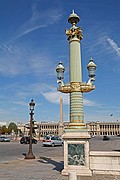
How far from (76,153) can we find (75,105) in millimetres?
2101

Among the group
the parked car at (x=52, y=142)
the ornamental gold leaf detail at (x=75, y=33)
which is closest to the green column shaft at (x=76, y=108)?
the ornamental gold leaf detail at (x=75, y=33)

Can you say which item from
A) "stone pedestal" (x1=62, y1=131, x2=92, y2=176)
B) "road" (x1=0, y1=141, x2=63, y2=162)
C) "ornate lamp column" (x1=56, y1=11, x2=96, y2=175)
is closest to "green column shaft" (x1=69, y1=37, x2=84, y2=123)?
"ornate lamp column" (x1=56, y1=11, x2=96, y2=175)

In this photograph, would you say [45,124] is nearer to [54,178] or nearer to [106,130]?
[106,130]

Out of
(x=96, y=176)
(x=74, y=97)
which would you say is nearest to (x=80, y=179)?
(x=96, y=176)

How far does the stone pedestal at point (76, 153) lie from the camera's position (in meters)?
9.58

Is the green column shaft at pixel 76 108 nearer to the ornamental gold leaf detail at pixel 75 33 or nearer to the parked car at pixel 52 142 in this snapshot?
the ornamental gold leaf detail at pixel 75 33

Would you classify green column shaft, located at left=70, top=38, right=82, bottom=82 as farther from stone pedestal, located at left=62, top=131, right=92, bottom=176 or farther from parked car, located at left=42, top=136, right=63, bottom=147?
parked car, located at left=42, top=136, right=63, bottom=147

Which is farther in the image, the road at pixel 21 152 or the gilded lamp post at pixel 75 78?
the road at pixel 21 152

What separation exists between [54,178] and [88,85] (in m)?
4.30

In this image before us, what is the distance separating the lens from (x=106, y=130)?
163375mm

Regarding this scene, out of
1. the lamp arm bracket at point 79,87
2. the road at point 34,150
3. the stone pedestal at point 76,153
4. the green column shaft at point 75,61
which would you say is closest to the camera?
the stone pedestal at point 76,153

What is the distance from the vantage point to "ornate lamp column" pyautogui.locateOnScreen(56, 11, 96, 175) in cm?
967

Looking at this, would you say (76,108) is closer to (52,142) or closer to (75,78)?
(75,78)

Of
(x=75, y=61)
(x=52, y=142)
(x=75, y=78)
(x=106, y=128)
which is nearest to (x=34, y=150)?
(x=52, y=142)
